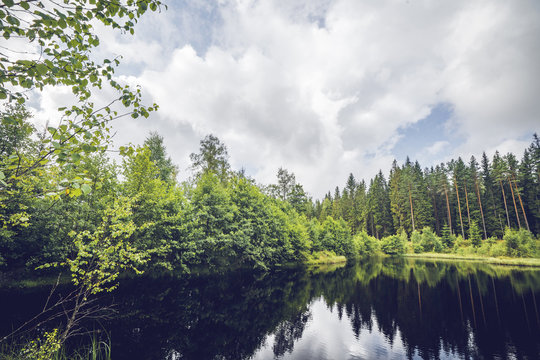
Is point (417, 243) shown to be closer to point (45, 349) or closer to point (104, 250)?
point (104, 250)

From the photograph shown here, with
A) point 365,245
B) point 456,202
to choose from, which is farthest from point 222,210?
point 456,202

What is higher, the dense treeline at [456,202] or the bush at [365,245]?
the dense treeline at [456,202]

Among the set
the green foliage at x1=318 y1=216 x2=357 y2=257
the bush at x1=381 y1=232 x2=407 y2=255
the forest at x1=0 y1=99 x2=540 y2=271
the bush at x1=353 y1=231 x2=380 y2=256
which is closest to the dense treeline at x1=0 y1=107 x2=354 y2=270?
the forest at x1=0 y1=99 x2=540 y2=271

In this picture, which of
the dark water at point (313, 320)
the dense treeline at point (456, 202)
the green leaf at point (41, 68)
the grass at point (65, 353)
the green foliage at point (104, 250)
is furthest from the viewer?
the dense treeline at point (456, 202)

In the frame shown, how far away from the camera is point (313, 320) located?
13875mm

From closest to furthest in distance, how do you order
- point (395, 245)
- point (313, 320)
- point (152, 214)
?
point (313, 320) → point (152, 214) → point (395, 245)

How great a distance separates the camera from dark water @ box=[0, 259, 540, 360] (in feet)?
32.7

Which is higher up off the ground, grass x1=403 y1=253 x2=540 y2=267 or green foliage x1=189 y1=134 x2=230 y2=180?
green foliage x1=189 y1=134 x2=230 y2=180

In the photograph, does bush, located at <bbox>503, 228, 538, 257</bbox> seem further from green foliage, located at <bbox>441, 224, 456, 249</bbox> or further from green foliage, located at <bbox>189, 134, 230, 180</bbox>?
green foliage, located at <bbox>189, 134, 230, 180</bbox>

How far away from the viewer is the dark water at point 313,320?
9.96 metres

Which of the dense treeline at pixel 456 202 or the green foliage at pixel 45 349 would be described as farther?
the dense treeline at pixel 456 202

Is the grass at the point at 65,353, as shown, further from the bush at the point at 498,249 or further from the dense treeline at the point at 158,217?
the bush at the point at 498,249

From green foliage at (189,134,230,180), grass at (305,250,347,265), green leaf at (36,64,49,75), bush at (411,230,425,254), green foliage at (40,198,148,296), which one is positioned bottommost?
grass at (305,250,347,265)

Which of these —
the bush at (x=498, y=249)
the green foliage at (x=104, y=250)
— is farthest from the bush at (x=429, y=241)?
the green foliage at (x=104, y=250)
